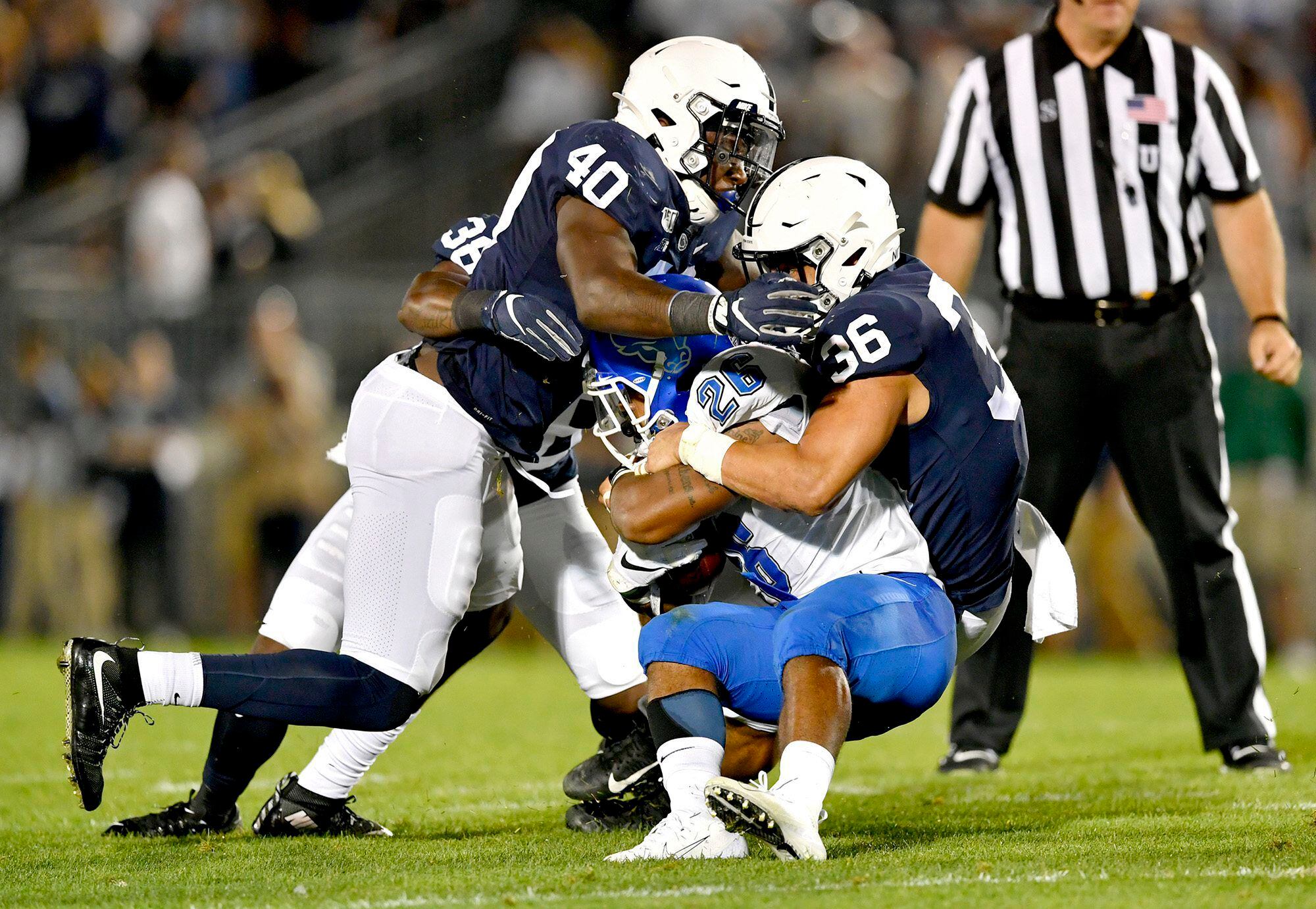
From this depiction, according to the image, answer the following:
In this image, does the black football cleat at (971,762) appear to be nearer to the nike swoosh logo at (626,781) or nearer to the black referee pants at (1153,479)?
the black referee pants at (1153,479)

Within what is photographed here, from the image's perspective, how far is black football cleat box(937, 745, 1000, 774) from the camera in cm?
502

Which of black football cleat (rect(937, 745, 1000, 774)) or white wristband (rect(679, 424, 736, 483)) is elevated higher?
white wristband (rect(679, 424, 736, 483))

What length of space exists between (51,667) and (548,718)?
2.81m

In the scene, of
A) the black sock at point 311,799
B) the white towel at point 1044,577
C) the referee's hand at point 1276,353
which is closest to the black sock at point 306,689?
the black sock at point 311,799

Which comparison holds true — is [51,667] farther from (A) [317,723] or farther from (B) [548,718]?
(A) [317,723]

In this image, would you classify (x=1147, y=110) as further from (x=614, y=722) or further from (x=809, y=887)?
(x=809, y=887)

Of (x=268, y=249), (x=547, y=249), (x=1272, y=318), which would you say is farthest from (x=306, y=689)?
(x=268, y=249)

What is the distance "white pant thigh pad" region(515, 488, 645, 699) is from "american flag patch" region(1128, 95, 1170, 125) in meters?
2.08

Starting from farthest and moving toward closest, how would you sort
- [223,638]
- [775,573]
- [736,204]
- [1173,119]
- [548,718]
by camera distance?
1. [223,638]
2. [548,718]
3. [1173,119]
4. [736,204]
5. [775,573]

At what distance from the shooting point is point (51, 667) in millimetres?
8055

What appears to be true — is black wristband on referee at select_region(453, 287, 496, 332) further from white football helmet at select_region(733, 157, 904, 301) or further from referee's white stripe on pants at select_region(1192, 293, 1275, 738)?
referee's white stripe on pants at select_region(1192, 293, 1275, 738)

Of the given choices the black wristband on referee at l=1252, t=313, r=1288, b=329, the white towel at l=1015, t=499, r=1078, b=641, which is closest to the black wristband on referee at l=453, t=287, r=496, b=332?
the white towel at l=1015, t=499, r=1078, b=641

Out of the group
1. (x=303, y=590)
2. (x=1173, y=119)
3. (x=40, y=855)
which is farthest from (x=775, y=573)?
(x=1173, y=119)

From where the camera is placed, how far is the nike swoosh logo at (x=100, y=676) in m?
3.51
